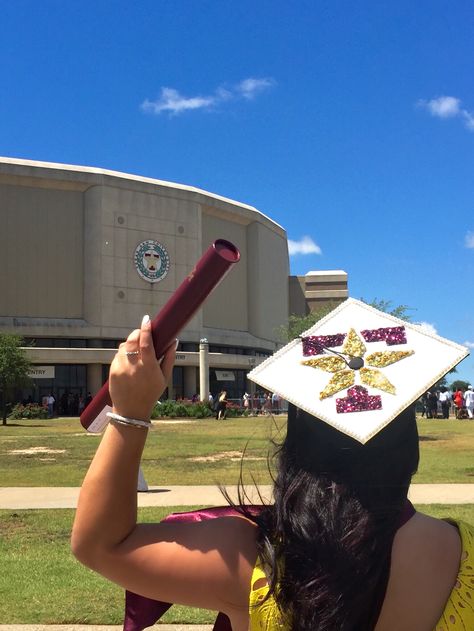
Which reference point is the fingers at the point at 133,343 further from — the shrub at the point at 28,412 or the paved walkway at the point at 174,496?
the shrub at the point at 28,412

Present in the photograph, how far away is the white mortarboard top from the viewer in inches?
55.5

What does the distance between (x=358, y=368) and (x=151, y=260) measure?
5838 cm

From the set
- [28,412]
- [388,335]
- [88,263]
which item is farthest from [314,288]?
[388,335]

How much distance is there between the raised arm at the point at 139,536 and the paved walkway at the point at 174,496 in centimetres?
759

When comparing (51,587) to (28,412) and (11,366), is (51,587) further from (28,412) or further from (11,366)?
(28,412)

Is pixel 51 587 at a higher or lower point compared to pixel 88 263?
lower

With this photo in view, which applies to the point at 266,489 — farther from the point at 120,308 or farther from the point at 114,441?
the point at 120,308

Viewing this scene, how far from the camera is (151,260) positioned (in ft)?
194

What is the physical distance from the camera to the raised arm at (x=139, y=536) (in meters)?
1.29

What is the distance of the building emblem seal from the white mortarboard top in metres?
57.9

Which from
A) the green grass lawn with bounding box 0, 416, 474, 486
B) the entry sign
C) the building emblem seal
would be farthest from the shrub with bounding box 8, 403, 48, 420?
the green grass lawn with bounding box 0, 416, 474, 486

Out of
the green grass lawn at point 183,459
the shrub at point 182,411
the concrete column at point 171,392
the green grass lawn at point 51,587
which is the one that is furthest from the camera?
the concrete column at point 171,392

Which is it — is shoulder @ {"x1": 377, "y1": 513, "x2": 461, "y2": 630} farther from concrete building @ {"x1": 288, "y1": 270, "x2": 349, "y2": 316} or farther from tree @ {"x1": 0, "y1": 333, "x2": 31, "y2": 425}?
concrete building @ {"x1": 288, "y1": 270, "x2": 349, "y2": 316}

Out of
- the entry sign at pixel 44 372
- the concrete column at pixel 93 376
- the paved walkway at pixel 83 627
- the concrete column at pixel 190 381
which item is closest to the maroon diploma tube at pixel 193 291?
the paved walkway at pixel 83 627
